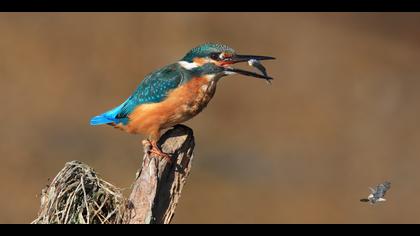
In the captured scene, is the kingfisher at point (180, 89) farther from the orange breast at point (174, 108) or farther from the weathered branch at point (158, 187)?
the weathered branch at point (158, 187)

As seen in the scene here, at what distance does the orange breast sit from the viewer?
4.20m

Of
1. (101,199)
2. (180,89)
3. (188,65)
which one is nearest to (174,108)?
(180,89)

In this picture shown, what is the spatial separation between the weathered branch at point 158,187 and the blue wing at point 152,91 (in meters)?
0.44

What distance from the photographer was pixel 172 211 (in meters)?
3.42

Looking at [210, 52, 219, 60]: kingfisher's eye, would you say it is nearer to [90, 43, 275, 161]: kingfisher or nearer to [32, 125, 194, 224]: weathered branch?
[90, 43, 275, 161]: kingfisher

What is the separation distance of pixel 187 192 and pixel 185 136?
4.08 meters

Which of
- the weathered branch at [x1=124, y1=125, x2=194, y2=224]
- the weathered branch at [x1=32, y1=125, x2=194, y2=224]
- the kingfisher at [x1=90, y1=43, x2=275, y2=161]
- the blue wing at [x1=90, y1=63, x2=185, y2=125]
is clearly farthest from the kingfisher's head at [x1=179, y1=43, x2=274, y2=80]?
the weathered branch at [x1=32, y1=125, x2=194, y2=224]

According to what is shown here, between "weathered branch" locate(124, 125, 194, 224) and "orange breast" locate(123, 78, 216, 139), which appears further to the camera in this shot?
"orange breast" locate(123, 78, 216, 139)

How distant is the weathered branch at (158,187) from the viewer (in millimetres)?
3230

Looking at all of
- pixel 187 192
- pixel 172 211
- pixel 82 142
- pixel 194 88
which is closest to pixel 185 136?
pixel 194 88

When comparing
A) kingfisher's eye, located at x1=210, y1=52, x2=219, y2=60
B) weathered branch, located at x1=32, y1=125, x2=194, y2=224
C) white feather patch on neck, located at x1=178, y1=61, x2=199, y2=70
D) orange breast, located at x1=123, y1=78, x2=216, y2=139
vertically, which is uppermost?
kingfisher's eye, located at x1=210, y1=52, x2=219, y2=60

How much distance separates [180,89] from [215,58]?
24 centimetres

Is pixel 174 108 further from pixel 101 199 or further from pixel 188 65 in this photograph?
pixel 101 199

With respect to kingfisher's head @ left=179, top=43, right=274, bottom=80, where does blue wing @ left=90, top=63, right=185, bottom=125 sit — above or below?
below
